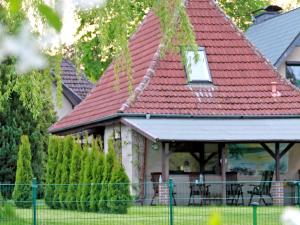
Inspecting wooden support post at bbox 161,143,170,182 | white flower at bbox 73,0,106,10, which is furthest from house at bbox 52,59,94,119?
white flower at bbox 73,0,106,10

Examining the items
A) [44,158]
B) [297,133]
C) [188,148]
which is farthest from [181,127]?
[44,158]

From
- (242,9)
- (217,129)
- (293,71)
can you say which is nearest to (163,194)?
(217,129)

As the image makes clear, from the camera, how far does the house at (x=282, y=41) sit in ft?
94.4

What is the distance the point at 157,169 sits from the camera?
2398 cm

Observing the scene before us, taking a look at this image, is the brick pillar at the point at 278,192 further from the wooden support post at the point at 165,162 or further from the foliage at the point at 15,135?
the foliage at the point at 15,135

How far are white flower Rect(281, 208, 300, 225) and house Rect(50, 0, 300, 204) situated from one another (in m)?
20.0

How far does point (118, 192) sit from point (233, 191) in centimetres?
573

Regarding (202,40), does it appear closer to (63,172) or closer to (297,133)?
(297,133)

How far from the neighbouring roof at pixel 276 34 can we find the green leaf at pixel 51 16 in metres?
26.7

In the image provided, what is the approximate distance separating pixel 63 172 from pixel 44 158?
694cm

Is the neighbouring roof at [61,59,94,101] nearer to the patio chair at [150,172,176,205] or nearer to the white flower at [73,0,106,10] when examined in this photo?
the patio chair at [150,172,176,205]

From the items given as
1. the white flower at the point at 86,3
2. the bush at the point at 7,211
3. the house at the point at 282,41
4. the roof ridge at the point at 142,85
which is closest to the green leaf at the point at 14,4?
the white flower at the point at 86,3

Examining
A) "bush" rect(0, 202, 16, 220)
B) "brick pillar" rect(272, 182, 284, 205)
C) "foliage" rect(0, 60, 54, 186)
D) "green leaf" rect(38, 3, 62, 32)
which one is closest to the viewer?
"green leaf" rect(38, 3, 62, 32)

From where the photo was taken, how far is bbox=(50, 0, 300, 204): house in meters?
23.2
